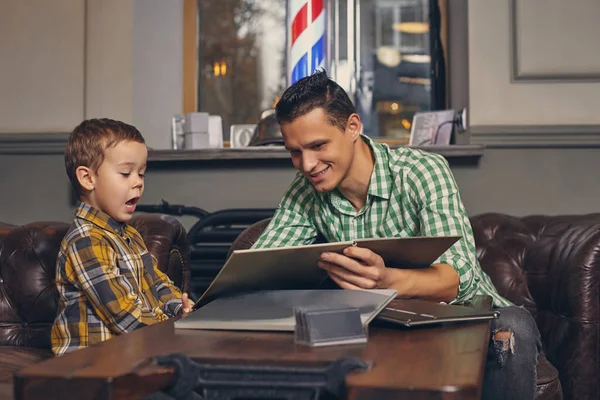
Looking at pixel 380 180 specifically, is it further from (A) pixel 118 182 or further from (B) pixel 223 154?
(B) pixel 223 154

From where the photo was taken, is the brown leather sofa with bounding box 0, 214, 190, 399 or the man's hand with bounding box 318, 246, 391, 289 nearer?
the man's hand with bounding box 318, 246, 391, 289

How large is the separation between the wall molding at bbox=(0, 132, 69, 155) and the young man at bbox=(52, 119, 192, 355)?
1166 mm

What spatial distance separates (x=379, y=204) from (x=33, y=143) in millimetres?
1630

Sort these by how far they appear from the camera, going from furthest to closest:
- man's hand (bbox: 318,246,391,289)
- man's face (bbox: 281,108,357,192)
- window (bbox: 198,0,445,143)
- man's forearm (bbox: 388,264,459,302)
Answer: window (bbox: 198,0,445,143)
man's face (bbox: 281,108,357,192)
man's forearm (bbox: 388,264,459,302)
man's hand (bbox: 318,246,391,289)

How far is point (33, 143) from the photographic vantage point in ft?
9.77

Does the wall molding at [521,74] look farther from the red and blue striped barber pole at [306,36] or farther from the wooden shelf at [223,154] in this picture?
the red and blue striped barber pole at [306,36]

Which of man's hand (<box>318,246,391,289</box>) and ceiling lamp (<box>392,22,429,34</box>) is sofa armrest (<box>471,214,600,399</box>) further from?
ceiling lamp (<box>392,22,429,34</box>)

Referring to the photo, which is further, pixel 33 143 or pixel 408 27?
pixel 408 27

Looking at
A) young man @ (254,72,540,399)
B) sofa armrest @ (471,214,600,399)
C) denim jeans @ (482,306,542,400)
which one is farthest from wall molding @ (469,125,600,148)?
denim jeans @ (482,306,542,400)

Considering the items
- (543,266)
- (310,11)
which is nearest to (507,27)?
(310,11)

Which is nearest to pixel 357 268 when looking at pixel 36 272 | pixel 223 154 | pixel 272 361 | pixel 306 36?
pixel 272 361

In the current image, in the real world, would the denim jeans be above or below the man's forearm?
below

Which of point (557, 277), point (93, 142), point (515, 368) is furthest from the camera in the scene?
point (557, 277)

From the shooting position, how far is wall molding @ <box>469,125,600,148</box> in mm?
2771
